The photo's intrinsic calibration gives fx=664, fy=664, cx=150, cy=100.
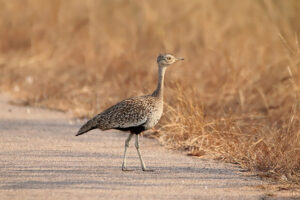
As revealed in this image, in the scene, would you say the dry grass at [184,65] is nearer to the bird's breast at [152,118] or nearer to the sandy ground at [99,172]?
the sandy ground at [99,172]

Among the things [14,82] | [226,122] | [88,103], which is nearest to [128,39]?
[14,82]

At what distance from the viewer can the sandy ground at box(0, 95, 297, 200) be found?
4.95 meters

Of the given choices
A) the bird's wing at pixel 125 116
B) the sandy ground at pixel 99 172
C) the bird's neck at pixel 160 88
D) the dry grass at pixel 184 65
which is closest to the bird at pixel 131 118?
the bird's wing at pixel 125 116

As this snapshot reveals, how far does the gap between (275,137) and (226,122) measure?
99cm

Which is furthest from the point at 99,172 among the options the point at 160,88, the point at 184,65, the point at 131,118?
the point at 184,65

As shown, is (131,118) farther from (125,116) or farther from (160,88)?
(160,88)

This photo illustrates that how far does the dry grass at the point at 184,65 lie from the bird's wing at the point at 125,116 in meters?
0.96

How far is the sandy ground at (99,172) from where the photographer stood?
4.95 m

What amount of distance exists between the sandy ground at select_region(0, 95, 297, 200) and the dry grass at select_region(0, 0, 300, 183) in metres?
0.42

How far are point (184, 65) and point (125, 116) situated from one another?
5958 mm

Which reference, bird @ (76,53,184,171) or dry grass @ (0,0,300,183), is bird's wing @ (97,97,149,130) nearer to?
bird @ (76,53,184,171)

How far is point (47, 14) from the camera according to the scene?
543 inches

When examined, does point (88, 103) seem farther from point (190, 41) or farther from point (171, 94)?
point (190, 41)

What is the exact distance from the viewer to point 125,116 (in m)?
5.88
